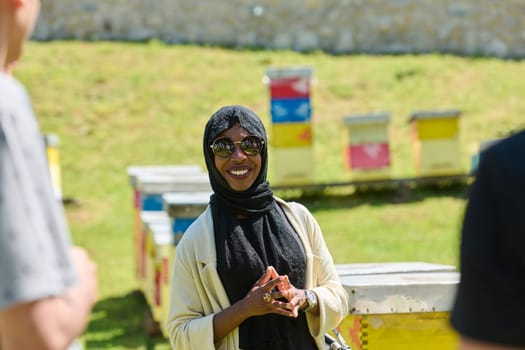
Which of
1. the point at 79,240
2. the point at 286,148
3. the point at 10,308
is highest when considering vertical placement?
the point at 10,308

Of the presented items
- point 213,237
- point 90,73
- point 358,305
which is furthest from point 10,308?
point 90,73

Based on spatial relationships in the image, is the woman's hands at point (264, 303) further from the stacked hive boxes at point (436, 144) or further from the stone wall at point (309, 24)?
the stone wall at point (309, 24)

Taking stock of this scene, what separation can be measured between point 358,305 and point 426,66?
13.9m

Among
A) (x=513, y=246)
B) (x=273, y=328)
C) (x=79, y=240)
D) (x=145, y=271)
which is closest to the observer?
(x=513, y=246)

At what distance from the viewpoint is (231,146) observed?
11.2ft

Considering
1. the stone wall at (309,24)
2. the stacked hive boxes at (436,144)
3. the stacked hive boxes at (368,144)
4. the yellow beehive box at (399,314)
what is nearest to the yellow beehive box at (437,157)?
the stacked hive boxes at (436,144)

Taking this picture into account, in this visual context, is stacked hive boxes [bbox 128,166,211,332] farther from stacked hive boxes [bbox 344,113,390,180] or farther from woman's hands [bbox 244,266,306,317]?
woman's hands [bbox 244,266,306,317]

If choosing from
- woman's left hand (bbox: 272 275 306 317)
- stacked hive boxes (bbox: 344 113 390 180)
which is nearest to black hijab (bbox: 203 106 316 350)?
woman's left hand (bbox: 272 275 306 317)

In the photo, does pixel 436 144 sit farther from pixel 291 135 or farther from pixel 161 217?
pixel 161 217

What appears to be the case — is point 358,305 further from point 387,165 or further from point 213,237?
point 387,165

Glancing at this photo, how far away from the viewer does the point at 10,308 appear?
61.4 inches

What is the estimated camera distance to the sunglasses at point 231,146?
341 centimetres

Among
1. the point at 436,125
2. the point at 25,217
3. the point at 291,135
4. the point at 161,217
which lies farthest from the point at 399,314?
the point at 436,125

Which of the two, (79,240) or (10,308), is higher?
(10,308)
